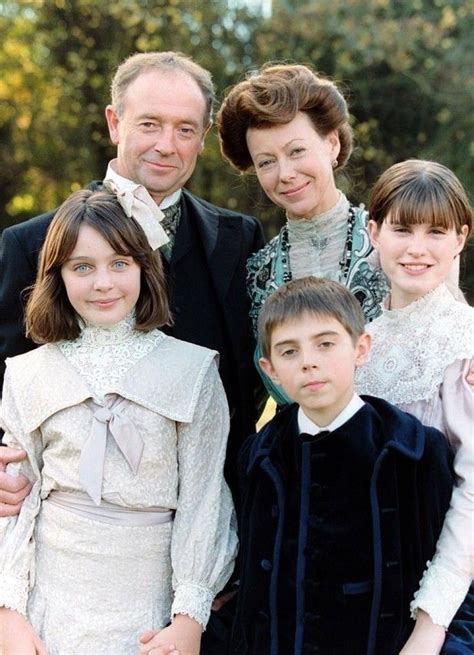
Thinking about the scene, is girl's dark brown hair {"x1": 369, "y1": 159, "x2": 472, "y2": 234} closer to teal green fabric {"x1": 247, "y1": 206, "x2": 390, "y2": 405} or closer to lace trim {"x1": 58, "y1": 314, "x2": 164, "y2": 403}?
teal green fabric {"x1": 247, "y1": 206, "x2": 390, "y2": 405}

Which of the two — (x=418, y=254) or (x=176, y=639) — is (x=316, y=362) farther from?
(x=176, y=639)

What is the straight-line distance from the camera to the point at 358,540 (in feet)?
7.95

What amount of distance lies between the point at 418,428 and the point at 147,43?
1163cm

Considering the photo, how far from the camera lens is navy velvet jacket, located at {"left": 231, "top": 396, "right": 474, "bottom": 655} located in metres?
2.40

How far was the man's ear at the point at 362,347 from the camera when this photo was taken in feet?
8.32

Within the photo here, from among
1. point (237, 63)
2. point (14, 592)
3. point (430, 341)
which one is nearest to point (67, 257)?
point (14, 592)

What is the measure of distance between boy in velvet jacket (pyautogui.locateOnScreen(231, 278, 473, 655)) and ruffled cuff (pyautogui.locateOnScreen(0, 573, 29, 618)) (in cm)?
63

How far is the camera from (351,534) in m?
2.43

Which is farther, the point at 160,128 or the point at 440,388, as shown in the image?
the point at 160,128

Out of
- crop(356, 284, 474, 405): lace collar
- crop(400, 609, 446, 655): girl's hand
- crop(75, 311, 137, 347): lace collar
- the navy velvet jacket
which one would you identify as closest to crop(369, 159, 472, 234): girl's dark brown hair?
crop(356, 284, 474, 405): lace collar

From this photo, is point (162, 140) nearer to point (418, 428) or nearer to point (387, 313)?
point (387, 313)

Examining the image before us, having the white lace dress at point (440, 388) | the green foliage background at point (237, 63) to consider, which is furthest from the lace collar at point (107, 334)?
the green foliage background at point (237, 63)

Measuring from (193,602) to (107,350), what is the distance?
0.74 metres

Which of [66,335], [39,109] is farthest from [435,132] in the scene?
[66,335]
